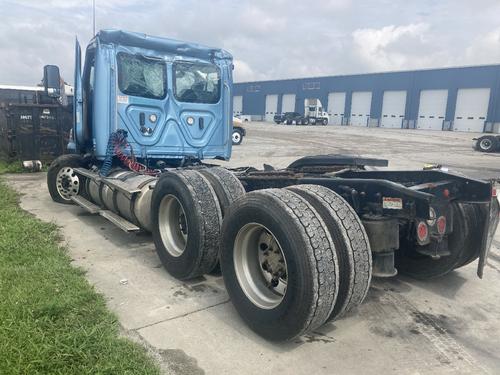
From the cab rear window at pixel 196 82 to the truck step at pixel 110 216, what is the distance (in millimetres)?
1950

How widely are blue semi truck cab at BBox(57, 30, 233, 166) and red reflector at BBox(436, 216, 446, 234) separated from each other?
13.4 feet

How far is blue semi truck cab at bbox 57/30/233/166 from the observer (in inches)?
230

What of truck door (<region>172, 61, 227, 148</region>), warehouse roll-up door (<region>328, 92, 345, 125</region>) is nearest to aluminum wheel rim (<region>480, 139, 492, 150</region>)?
truck door (<region>172, 61, 227, 148</region>)

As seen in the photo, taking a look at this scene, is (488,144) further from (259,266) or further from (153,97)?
(259,266)

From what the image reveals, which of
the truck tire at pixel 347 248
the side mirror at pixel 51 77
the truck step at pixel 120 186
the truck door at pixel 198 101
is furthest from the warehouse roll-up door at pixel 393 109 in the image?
the truck tire at pixel 347 248

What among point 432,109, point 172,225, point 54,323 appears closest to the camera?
point 54,323

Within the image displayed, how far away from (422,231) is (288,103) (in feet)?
217

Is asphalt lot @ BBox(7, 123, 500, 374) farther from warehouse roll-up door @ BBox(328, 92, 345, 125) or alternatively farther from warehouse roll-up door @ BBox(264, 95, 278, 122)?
warehouse roll-up door @ BBox(264, 95, 278, 122)

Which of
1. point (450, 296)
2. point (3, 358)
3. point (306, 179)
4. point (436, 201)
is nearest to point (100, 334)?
point (3, 358)

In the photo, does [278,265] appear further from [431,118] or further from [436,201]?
[431,118]

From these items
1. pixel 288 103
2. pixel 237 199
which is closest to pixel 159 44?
pixel 237 199

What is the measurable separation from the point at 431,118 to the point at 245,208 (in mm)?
52659

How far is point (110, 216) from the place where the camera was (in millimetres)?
5285

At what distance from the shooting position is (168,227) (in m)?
4.37
